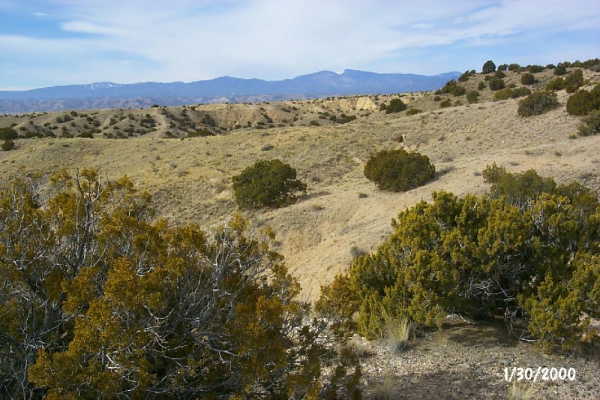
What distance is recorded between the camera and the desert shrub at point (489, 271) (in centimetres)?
573

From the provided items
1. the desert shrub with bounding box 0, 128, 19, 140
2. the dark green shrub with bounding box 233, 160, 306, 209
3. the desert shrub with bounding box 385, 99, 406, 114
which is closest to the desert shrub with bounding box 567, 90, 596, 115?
the dark green shrub with bounding box 233, 160, 306, 209

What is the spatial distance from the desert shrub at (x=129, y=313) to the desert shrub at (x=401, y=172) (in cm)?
1273

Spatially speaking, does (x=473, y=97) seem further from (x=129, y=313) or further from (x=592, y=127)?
(x=129, y=313)

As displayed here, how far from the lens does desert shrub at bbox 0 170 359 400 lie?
2996 millimetres

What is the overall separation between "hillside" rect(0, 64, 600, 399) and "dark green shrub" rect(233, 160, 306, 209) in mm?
582

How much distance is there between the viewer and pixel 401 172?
16.5 m

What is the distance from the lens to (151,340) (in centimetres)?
321

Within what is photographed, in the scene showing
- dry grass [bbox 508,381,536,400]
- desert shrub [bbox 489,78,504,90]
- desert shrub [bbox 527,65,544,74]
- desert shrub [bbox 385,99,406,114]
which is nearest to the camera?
dry grass [bbox 508,381,536,400]

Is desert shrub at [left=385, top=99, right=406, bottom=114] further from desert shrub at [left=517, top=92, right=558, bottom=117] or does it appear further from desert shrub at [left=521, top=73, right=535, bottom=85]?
desert shrub at [left=517, top=92, right=558, bottom=117]

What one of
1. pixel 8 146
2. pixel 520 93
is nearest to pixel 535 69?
pixel 520 93

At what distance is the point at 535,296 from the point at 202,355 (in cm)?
471

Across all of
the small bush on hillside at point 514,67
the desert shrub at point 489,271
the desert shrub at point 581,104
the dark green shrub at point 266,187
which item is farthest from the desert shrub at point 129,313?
the small bush on hillside at point 514,67

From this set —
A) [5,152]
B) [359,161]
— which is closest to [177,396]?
[359,161]

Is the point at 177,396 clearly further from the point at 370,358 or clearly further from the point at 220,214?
the point at 220,214
